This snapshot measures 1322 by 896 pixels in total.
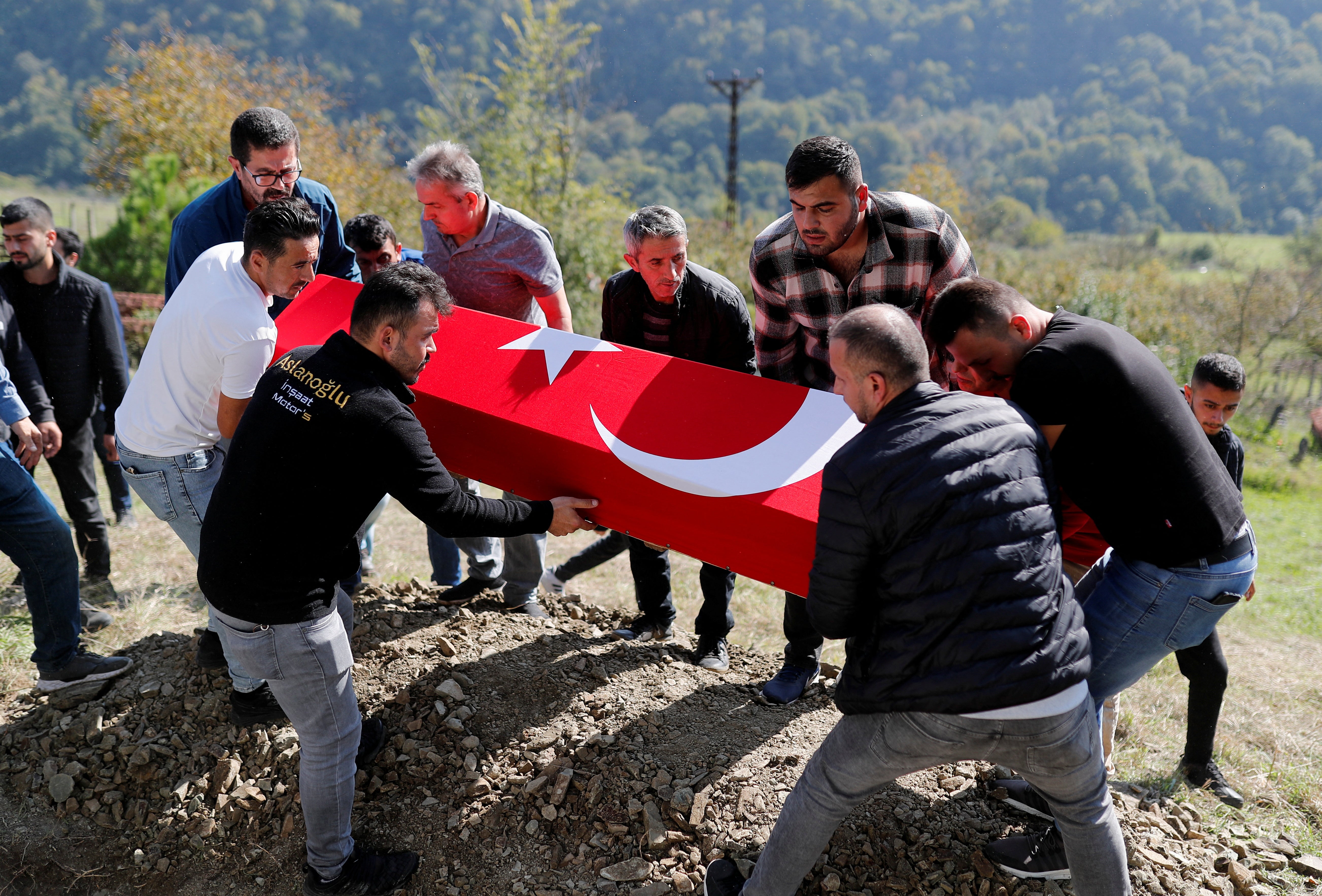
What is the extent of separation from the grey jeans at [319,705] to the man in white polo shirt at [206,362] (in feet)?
1.46

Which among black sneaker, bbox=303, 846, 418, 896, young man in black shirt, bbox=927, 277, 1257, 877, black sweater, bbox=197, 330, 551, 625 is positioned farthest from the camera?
black sneaker, bbox=303, 846, 418, 896

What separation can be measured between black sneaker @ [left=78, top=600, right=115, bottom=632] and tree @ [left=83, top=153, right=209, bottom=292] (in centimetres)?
1233

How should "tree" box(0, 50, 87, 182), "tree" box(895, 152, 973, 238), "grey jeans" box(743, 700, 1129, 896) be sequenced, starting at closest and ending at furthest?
"grey jeans" box(743, 700, 1129, 896), "tree" box(895, 152, 973, 238), "tree" box(0, 50, 87, 182)

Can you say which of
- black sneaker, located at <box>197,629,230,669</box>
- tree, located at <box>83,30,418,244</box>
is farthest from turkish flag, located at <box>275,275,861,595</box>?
tree, located at <box>83,30,418,244</box>

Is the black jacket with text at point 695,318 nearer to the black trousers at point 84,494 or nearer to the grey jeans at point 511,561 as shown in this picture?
the grey jeans at point 511,561

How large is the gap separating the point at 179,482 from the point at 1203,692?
13.8 ft

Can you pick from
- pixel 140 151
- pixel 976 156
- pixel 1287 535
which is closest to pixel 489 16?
pixel 976 156

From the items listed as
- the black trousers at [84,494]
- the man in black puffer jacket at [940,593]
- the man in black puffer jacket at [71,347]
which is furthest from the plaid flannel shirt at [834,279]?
the black trousers at [84,494]

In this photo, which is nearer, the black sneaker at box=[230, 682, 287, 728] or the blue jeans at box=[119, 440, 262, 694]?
the blue jeans at box=[119, 440, 262, 694]

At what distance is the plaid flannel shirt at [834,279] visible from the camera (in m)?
3.26

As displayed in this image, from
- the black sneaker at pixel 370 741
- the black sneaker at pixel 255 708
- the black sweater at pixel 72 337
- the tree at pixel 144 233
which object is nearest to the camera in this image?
the black sneaker at pixel 370 741

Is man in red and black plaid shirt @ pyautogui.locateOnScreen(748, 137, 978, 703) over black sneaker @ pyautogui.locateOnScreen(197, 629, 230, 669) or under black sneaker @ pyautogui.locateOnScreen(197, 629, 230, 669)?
over

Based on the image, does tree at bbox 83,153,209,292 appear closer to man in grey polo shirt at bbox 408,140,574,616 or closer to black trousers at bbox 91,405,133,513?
black trousers at bbox 91,405,133,513

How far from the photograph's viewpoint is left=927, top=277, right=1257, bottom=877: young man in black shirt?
2225 mm
